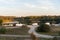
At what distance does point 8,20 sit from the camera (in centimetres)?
2850

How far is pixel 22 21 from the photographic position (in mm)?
25719

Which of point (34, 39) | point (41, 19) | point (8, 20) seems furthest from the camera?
point (8, 20)

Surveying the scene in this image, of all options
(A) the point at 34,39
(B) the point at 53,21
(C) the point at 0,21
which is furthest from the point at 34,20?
(A) the point at 34,39

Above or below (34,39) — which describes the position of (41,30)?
below

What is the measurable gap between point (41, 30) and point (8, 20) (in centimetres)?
1357

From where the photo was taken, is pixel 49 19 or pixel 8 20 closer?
pixel 49 19

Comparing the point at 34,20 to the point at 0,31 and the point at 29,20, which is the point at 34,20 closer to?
Answer: the point at 29,20

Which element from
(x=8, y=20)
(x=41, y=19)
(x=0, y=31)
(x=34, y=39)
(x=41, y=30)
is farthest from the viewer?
(x=8, y=20)

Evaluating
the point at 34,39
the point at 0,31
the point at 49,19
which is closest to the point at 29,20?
the point at 49,19

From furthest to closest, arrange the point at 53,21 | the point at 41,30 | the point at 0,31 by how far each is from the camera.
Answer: the point at 53,21, the point at 41,30, the point at 0,31

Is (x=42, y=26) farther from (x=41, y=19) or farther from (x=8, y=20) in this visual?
(x=8, y=20)

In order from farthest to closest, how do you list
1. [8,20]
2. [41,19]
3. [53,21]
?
[8,20] < [53,21] < [41,19]

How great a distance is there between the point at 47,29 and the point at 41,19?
775cm

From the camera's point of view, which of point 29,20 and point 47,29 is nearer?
point 47,29
